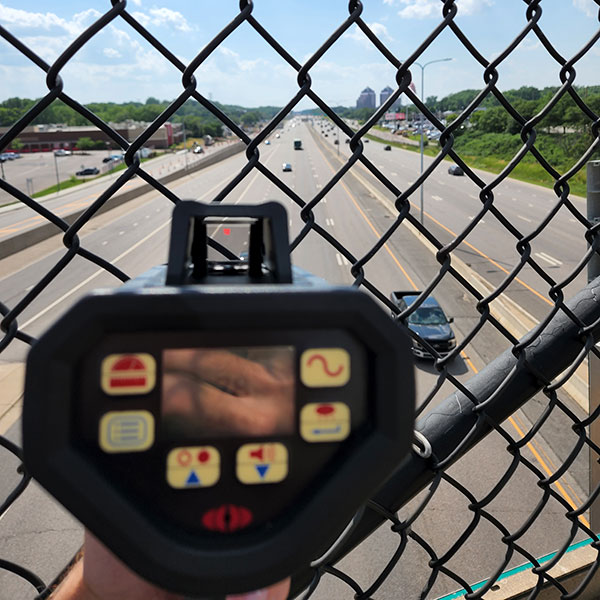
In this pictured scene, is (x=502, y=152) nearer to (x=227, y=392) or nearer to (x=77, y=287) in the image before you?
(x=77, y=287)

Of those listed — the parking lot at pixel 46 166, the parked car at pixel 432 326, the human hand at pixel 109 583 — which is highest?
the human hand at pixel 109 583

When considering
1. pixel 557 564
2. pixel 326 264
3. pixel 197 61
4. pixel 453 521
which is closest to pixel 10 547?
pixel 453 521

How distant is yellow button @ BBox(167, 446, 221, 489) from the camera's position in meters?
0.62

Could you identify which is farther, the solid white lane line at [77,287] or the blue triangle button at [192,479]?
the solid white lane line at [77,287]

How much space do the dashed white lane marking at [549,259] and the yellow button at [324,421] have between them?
71.8ft

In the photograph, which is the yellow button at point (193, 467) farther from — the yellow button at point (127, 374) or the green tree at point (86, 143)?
the green tree at point (86, 143)

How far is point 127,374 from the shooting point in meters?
0.58

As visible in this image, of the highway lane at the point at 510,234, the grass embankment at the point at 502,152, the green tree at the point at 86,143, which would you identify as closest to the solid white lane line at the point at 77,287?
the highway lane at the point at 510,234

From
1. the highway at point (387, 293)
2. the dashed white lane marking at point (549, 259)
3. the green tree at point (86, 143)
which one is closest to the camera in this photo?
the highway at point (387, 293)

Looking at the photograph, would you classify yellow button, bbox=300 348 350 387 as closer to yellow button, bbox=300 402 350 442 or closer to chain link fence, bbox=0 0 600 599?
yellow button, bbox=300 402 350 442

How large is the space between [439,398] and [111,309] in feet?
39.2

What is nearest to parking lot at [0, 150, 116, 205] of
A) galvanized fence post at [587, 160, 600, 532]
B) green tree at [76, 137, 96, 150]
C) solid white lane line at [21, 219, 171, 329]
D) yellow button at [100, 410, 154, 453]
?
green tree at [76, 137, 96, 150]

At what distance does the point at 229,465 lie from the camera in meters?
0.63

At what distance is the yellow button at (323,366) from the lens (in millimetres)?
600
